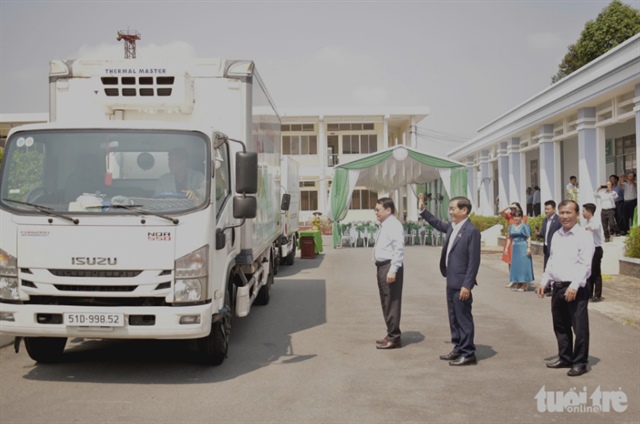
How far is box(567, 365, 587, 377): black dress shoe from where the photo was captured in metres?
6.32

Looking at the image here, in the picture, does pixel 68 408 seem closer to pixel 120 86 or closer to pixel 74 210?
pixel 74 210

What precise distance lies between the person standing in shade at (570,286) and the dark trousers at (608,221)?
1109cm

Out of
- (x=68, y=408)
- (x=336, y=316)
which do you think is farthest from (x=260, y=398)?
(x=336, y=316)

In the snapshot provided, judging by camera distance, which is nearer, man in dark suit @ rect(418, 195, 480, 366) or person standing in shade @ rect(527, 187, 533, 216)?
man in dark suit @ rect(418, 195, 480, 366)

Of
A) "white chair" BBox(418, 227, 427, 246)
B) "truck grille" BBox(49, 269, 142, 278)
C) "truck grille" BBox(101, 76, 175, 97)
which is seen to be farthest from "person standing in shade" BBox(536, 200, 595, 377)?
"white chair" BBox(418, 227, 427, 246)

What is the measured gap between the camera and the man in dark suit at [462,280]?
22.3 ft

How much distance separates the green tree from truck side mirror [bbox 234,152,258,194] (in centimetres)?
3100

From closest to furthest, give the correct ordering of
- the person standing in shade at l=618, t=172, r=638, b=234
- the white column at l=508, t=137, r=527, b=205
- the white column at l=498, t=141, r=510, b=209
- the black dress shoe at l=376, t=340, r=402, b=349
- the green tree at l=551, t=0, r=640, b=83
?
the black dress shoe at l=376, t=340, r=402, b=349 < the person standing in shade at l=618, t=172, r=638, b=234 < the white column at l=508, t=137, r=527, b=205 < the white column at l=498, t=141, r=510, b=209 < the green tree at l=551, t=0, r=640, b=83

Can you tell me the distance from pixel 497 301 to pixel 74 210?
25.6ft

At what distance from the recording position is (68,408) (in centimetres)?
539

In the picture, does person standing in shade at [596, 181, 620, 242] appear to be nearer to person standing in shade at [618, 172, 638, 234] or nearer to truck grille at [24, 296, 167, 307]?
person standing in shade at [618, 172, 638, 234]

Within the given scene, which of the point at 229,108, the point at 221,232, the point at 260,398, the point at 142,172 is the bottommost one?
the point at 260,398

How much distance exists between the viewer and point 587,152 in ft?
62.1

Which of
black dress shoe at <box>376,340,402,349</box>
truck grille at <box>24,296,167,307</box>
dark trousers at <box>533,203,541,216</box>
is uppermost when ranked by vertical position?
dark trousers at <box>533,203,541,216</box>
